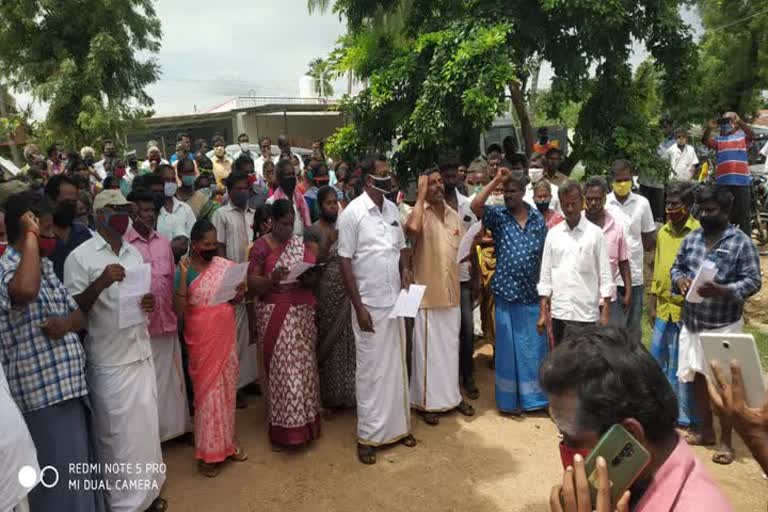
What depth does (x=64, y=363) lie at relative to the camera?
9.29ft

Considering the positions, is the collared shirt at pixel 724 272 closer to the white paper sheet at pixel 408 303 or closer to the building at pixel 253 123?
the white paper sheet at pixel 408 303

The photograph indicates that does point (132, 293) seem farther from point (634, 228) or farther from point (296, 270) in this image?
point (634, 228)

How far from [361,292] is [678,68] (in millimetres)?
6437

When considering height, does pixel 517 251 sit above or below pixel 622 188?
below

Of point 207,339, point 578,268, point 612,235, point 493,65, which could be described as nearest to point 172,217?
point 207,339

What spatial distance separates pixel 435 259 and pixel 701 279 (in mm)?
1914

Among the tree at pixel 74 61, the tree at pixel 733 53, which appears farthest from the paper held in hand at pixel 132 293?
the tree at pixel 733 53

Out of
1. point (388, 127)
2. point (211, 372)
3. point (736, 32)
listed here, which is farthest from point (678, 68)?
point (736, 32)

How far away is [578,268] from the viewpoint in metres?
4.33

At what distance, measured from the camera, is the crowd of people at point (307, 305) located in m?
2.87

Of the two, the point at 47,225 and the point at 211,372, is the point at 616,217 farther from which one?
the point at 47,225

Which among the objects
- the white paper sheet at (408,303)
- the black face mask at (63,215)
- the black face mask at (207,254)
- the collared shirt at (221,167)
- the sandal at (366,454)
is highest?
the collared shirt at (221,167)

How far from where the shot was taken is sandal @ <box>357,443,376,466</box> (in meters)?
4.16

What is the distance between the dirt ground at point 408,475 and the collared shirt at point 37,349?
1.32 metres
